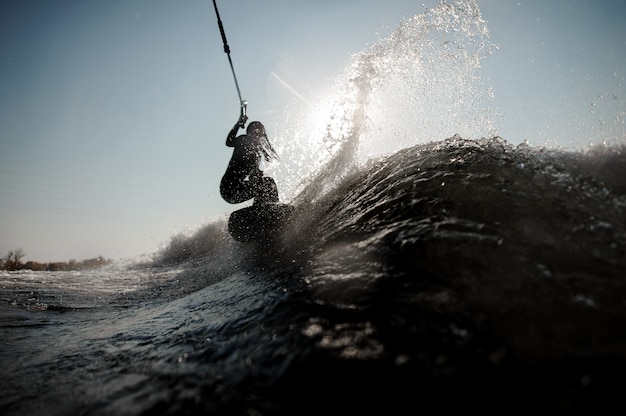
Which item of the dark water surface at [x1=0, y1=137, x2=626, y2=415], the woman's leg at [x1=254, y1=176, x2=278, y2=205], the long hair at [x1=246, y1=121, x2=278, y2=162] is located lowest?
the dark water surface at [x1=0, y1=137, x2=626, y2=415]

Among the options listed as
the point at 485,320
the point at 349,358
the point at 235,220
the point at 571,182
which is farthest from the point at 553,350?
the point at 235,220

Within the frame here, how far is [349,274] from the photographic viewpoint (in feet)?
7.79

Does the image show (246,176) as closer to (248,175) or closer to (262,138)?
(248,175)

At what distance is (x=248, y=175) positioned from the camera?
6.95 meters

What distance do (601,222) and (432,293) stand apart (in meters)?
1.35

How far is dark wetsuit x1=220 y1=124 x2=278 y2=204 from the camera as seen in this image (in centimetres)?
685

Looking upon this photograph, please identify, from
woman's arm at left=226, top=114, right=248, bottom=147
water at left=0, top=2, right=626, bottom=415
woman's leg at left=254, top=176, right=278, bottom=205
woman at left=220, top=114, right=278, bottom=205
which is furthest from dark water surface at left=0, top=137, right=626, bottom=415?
woman's arm at left=226, top=114, right=248, bottom=147

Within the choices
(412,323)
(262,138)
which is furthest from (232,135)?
(412,323)

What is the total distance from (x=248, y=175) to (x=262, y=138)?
36.9 inches

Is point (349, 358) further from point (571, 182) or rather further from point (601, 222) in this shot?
point (571, 182)

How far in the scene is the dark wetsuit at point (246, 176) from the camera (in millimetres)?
6848

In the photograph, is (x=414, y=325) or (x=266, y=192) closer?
(x=414, y=325)

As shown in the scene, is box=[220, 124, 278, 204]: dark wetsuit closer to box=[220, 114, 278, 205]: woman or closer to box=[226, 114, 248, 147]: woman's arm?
box=[220, 114, 278, 205]: woman

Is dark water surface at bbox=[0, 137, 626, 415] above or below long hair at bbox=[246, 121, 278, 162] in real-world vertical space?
below
